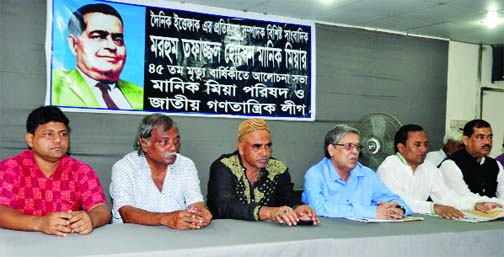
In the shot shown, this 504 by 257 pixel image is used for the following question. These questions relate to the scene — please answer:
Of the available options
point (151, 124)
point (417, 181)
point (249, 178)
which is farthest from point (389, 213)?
point (151, 124)

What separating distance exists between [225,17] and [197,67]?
57cm

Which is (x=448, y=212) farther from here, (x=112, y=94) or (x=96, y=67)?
(x=96, y=67)

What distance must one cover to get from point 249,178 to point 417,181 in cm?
151

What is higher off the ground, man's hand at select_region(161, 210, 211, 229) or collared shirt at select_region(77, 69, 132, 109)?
collared shirt at select_region(77, 69, 132, 109)

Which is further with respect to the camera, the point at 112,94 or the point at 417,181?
the point at 112,94

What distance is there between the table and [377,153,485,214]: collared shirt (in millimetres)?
1091

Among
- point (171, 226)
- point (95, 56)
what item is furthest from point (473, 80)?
point (171, 226)

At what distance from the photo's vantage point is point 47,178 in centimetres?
267

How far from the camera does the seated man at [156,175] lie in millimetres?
2893

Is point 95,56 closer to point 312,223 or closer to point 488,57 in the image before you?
point 312,223

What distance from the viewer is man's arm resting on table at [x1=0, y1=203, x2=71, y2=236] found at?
2.00 metres

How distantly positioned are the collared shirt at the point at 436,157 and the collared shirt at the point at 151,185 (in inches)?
133

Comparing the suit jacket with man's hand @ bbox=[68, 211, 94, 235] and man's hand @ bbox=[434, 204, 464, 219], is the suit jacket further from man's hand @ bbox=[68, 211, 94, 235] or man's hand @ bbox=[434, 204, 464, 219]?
man's hand @ bbox=[434, 204, 464, 219]

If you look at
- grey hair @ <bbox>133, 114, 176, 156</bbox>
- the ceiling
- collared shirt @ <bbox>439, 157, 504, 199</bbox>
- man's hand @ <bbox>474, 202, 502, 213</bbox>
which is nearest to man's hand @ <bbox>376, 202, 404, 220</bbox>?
man's hand @ <bbox>474, 202, 502, 213</bbox>
